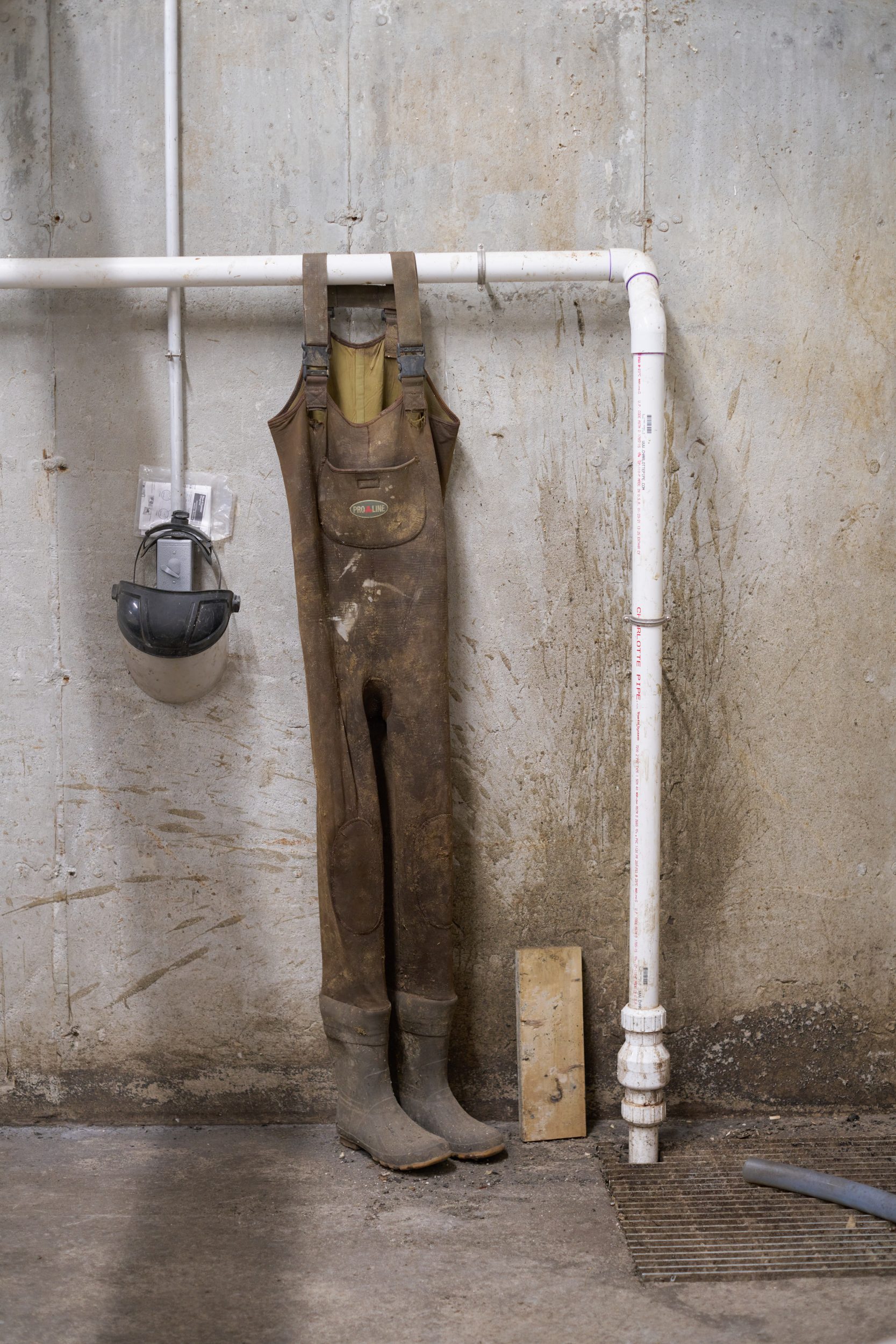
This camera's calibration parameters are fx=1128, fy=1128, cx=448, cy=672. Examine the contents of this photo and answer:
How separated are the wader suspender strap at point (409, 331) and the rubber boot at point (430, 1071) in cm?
124

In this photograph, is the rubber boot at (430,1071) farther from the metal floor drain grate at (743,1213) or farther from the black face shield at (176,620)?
the black face shield at (176,620)

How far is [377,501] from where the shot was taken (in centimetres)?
227

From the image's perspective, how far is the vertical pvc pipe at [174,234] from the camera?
230 centimetres

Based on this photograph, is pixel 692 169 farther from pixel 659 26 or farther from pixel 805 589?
pixel 805 589

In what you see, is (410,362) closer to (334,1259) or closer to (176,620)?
(176,620)

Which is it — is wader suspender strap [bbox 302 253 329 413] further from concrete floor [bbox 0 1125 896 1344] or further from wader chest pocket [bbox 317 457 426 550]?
concrete floor [bbox 0 1125 896 1344]

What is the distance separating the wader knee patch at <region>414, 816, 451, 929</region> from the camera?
2355 mm

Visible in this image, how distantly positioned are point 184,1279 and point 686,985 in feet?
3.92

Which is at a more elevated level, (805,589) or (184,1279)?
(805,589)

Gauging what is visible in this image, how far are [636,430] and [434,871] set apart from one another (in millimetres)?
994

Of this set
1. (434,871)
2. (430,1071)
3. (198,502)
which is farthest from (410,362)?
(430,1071)

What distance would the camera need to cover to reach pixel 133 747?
8.16 ft

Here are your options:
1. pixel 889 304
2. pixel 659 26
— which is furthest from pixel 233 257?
pixel 889 304

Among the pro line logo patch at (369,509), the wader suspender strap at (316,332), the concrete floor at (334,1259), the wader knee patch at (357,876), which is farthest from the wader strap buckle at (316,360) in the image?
the concrete floor at (334,1259)
